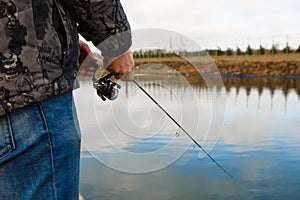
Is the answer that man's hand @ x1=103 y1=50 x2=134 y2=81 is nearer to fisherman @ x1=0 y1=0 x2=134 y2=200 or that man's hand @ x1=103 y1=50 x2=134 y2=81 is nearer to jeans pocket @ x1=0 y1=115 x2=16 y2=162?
fisherman @ x1=0 y1=0 x2=134 y2=200

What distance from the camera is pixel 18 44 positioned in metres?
0.48

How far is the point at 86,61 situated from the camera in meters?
0.77

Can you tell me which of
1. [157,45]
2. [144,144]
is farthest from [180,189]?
[157,45]

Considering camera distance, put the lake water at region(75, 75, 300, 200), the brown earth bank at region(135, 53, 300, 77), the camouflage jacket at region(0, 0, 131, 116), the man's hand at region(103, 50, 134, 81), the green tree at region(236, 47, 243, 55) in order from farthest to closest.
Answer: the green tree at region(236, 47, 243, 55)
the brown earth bank at region(135, 53, 300, 77)
the lake water at region(75, 75, 300, 200)
the man's hand at region(103, 50, 134, 81)
the camouflage jacket at region(0, 0, 131, 116)

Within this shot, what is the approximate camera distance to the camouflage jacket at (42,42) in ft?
1.57

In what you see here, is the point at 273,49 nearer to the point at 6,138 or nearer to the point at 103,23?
the point at 103,23

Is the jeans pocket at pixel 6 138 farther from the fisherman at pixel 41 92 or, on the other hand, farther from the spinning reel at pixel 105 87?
the spinning reel at pixel 105 87

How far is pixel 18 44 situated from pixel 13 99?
0.24 ft

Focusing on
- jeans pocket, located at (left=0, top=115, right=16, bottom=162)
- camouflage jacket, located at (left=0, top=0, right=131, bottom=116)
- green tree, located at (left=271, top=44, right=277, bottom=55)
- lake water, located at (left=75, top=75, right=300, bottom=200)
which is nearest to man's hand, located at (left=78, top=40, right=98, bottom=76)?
camouflage jacket, located at (left=0, top=0, right=131, bottom=116)

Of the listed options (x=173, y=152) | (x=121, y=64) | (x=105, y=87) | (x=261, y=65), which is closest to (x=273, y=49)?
(x=261, y=65)

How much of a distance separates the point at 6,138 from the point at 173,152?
197 cm

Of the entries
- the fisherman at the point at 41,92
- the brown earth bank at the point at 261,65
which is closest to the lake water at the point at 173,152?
the fisherman at the point at 41,92

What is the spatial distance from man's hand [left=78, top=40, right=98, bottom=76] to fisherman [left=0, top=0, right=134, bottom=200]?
16cm

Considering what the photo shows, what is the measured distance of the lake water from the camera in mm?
1533
